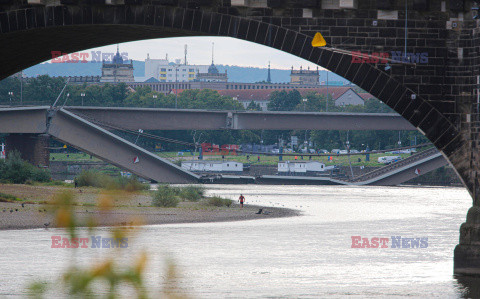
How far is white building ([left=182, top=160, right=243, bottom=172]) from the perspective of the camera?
431 feet

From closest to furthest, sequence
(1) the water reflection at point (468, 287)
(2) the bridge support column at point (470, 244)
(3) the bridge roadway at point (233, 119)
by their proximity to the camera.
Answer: (1) the water reflection at point (468, 287), (2) the bridge support column at point (470, 244), (3) the bridge roadway at point (233, 119)

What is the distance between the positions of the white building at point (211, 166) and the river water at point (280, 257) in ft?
237

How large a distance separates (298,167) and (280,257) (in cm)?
10452

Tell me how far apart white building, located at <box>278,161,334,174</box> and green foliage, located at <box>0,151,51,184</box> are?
6390 centimetres

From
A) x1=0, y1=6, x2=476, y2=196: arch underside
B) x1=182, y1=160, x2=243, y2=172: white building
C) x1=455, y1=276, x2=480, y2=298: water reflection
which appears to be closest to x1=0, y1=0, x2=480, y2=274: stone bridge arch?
x1=0, y1=6, x2=476, y2=196: arch underside

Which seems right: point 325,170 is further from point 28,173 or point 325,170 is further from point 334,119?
point 28,173

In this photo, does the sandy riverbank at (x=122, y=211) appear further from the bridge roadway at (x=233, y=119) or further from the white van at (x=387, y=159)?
the white van at (x=387, y=159)

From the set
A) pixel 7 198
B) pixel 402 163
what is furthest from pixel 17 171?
pixel 402 163

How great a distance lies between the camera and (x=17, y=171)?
7588cm

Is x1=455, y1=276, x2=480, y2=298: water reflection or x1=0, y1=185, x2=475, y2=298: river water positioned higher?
x1=455, y1=276, x2=480, y2=298: water reflection

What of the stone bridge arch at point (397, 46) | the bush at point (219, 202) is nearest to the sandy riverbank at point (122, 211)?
the bush at point (219, 202)

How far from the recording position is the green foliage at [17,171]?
244 feet

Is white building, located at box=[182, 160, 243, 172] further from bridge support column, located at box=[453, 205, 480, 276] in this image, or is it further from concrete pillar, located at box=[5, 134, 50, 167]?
bridge support column, located at box=[453, 205, 480, 276]

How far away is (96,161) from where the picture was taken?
14238 centimetres
